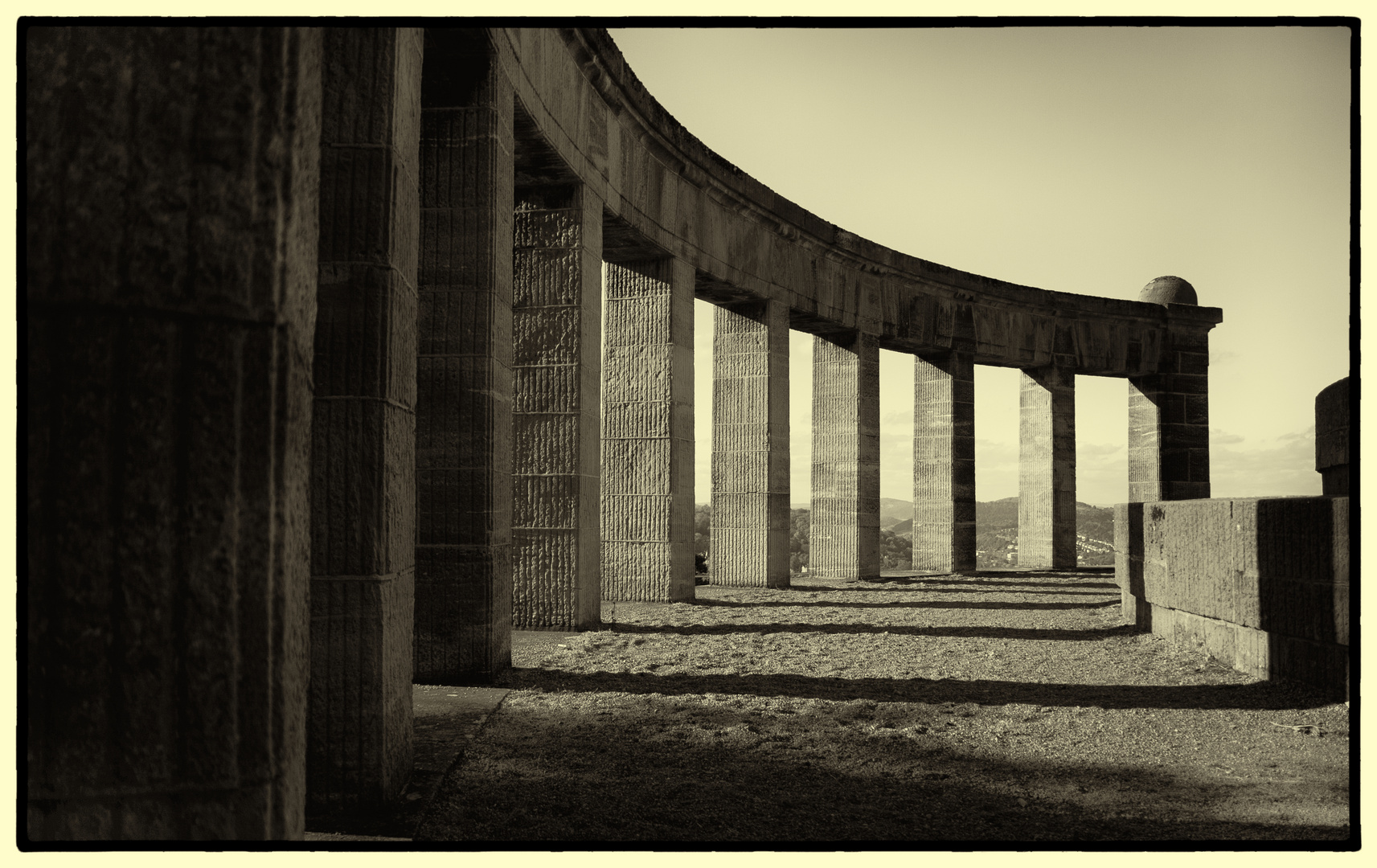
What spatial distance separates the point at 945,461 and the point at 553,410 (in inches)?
493

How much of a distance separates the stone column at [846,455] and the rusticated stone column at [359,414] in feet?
44.4

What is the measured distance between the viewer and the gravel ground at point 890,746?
168 inches

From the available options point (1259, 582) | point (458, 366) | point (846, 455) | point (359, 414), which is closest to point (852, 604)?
point (846, 455)

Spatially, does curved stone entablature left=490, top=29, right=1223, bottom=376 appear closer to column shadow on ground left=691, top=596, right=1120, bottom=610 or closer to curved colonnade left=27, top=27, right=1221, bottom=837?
curved colonnade left=27, top=27, right=1221, bottom=837

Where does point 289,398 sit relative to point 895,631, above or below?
above

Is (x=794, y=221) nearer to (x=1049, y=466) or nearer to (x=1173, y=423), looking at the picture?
(x=1049, y=466)

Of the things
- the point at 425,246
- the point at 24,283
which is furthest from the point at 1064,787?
the point at 425,246

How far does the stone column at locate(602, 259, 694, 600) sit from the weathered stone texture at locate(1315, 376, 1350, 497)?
665 centimetres

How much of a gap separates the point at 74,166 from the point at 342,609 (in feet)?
7.57

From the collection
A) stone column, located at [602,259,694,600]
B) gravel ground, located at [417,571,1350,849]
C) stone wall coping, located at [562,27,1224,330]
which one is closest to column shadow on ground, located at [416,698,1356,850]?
gravel ground, located at [417,571,1350,849]

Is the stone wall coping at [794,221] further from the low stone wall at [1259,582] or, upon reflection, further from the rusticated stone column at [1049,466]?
the low stone wall at [1259,582]

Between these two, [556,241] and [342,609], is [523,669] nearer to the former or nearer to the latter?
[342,609]

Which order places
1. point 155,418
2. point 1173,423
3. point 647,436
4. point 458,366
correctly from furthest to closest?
1. point 1173,423
2. point 647,436
3. point 458,366
4. point 155,418

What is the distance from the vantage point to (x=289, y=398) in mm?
2496
